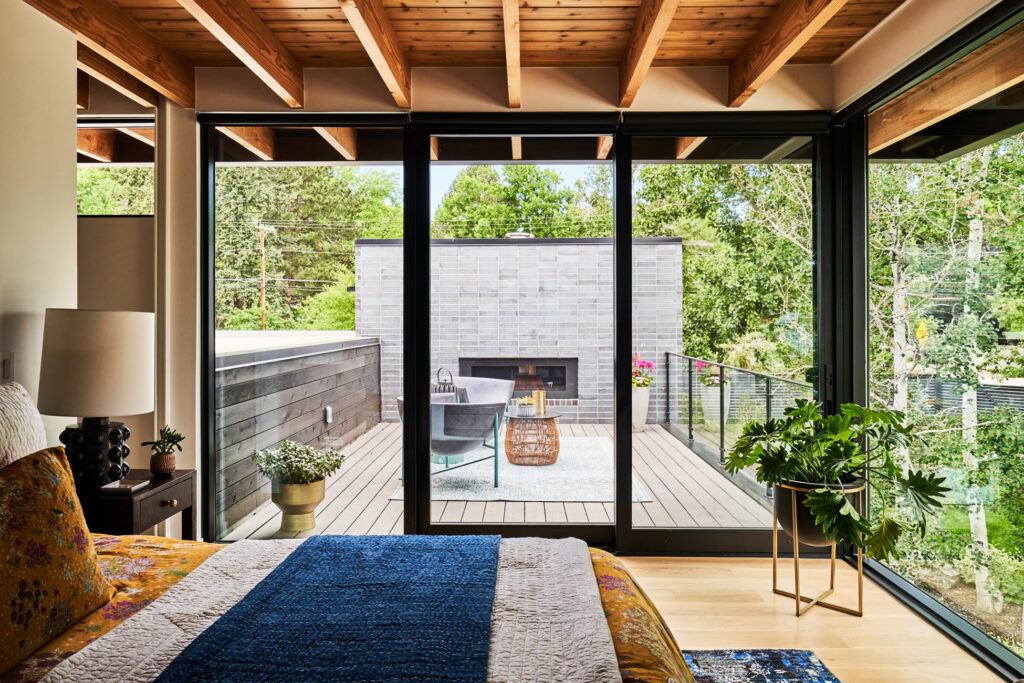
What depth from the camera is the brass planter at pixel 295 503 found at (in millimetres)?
3291

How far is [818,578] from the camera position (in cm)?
304

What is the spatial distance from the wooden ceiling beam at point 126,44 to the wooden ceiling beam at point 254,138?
24cm

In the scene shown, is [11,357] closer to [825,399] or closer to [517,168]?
[517,168]

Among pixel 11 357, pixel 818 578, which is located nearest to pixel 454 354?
pixel 11 357

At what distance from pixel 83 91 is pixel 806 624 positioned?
433 centimetres

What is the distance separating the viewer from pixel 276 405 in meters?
3.37

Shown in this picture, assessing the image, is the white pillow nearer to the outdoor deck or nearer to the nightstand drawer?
the nightstand drawer

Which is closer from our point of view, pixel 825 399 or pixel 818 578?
pixel 818 578

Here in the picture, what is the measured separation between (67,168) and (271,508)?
1.90 meters

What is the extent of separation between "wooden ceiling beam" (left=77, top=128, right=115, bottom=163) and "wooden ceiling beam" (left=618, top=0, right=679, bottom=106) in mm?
2718

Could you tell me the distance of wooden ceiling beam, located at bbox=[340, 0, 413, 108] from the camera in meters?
2.33

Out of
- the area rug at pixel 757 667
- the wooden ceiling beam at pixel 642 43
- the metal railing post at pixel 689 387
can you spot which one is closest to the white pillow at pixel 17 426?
the area rug at pixel 757 667

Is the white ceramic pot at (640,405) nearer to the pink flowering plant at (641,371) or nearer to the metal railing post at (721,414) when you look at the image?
the pink flowering plant at (641,371)

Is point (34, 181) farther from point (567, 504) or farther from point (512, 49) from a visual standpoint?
point (567, 504)
